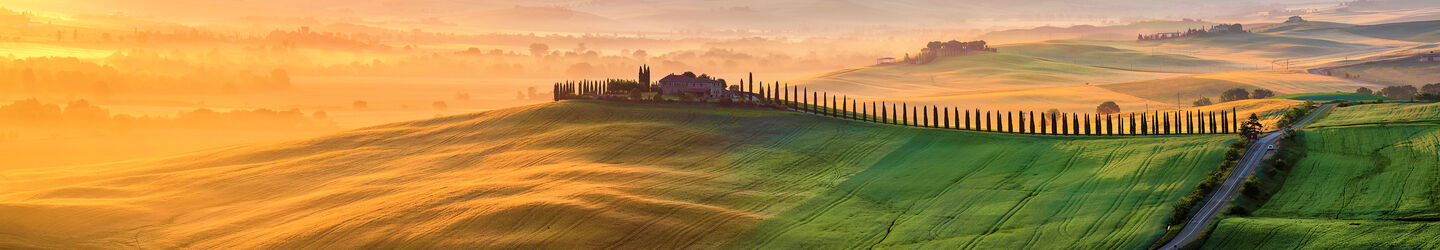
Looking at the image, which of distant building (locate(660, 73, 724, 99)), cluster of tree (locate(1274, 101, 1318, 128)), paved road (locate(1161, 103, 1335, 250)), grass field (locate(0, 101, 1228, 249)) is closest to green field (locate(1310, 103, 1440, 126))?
cluster of tree (locate(1274, 101, 1318, 128))

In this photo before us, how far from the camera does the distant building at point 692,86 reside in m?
162

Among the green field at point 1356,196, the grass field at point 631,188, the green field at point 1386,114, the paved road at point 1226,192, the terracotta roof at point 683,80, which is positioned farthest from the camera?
the terracotta roof at point 683,80

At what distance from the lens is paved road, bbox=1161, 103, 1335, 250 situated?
257 ft

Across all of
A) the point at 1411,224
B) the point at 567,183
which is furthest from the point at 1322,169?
the point at 567,183

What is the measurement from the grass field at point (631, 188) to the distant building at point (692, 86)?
32.3 ft

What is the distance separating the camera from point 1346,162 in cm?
9650

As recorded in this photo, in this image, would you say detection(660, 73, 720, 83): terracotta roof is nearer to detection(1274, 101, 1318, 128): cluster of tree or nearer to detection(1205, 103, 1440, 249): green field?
detection(1274, 101, 1318, 128): cluster of tree

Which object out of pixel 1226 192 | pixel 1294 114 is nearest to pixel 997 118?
pixel 1294 114

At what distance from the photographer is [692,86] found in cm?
16325

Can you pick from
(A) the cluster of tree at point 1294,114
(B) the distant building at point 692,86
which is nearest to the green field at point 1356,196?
(A) the cluster of tree at point 1294,114

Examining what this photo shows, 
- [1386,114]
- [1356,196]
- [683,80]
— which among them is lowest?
[1356,196]

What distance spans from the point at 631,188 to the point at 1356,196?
62.4 m

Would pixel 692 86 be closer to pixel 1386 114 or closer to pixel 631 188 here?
pixel 631 188

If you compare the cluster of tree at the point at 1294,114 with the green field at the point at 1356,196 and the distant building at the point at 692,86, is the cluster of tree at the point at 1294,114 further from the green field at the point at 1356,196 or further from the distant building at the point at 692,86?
the distant building at the point at 692,86
